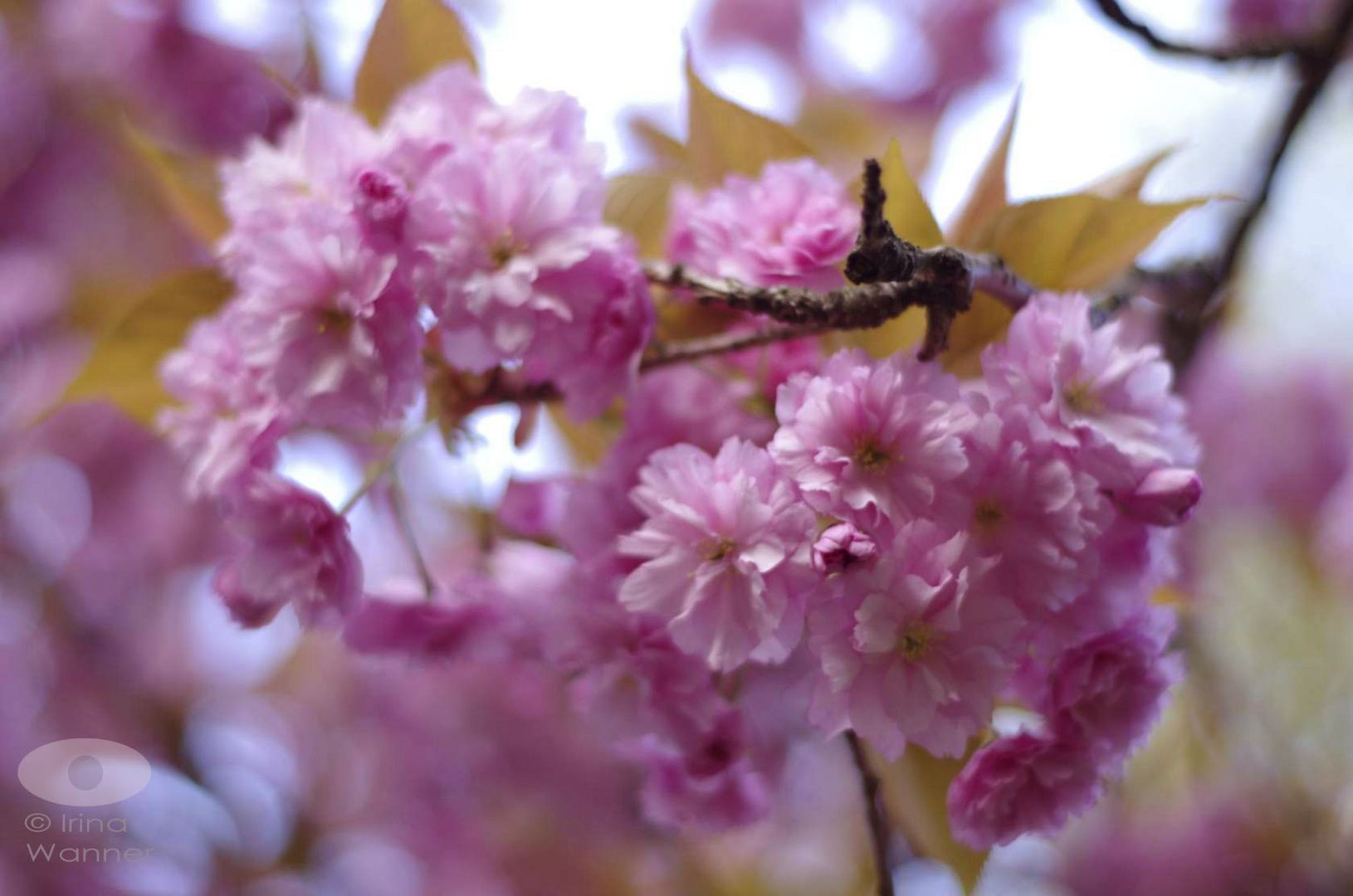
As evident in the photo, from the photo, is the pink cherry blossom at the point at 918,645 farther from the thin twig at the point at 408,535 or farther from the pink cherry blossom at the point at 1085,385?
the thin twig at the point at 408,535

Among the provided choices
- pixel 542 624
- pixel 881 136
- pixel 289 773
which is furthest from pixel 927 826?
pixel 289 773

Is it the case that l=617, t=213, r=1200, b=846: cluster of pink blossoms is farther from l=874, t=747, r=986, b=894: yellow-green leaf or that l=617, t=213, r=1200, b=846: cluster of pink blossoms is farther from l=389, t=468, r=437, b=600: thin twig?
l=389, t=468, r=437, b=600: thin twig

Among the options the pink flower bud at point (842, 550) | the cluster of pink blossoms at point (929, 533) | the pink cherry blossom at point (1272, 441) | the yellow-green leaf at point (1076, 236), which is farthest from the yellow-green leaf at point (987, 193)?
the pink cherry blossom at point (1272, 441)

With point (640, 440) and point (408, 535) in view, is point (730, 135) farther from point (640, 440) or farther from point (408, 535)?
point (408, 535)

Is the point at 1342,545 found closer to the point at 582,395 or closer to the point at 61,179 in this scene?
the point at 582,395

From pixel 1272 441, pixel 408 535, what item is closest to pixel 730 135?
pixel 408 535
